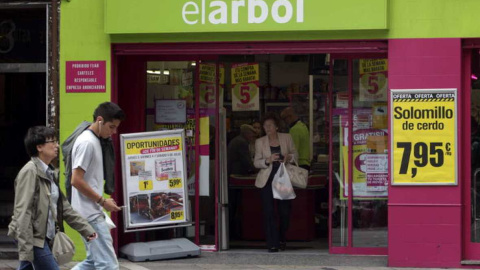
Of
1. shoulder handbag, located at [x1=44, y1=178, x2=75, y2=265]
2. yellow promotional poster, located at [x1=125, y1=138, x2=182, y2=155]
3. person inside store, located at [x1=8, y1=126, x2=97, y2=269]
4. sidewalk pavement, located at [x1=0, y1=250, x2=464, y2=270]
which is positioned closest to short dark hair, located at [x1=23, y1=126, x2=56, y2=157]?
person inside store, located at [x1=8, y1=126, x2=97, y2=269]

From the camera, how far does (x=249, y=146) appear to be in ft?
45.1

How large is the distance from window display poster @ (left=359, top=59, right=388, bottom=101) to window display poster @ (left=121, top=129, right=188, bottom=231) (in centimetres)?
240

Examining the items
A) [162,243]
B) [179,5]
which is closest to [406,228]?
[162,243]

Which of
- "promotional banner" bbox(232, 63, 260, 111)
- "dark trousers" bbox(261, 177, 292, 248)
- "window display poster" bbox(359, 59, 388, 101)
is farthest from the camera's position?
"promotional banner" bbox(232, 63, 260, 111)

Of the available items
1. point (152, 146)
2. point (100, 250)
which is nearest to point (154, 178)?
point (152, 146)

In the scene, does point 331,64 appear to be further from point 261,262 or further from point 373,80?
point 261,262

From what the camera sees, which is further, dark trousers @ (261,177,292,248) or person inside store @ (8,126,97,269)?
dark trousers @ (261,177,292,248)

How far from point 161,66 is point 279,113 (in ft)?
7.47

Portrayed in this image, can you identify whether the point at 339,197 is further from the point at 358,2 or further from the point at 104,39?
the point at 104,39

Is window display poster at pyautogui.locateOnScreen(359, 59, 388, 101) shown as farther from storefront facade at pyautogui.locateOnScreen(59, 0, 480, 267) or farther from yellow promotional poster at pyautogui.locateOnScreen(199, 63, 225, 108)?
yellow promotional poster at pyautogui.locateOnScreen(199, 63, 225, 108)

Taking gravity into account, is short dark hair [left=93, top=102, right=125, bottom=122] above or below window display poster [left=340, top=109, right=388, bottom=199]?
above

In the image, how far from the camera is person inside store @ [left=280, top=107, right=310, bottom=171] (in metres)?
13.3

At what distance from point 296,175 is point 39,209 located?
5966 mm

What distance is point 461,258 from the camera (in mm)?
11109
